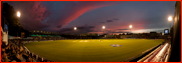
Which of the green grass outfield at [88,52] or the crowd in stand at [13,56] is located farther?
the green grass outfield at [88,52]

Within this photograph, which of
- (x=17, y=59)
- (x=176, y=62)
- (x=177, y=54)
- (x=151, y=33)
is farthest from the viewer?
(x=151, y=33)

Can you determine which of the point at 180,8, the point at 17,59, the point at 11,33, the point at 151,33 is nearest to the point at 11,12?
the point at 11,33

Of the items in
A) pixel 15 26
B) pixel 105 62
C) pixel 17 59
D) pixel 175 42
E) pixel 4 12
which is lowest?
pixel 105 62

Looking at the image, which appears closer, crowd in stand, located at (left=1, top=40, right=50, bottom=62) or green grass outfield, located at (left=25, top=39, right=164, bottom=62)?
crowd in stand, located at (left=1, top=40, right=50, bottom=62)

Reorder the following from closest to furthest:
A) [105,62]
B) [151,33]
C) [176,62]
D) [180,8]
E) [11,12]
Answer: [180,8]
[176,62]
[105,62]
[11,12]
[151,33]

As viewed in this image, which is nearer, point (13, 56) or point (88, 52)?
point (13, 56)

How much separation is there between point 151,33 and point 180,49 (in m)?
110

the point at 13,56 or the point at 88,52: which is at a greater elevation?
the point at 13,56

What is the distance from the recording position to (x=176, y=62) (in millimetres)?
2184

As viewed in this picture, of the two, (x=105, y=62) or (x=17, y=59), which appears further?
(x=105, y=62)

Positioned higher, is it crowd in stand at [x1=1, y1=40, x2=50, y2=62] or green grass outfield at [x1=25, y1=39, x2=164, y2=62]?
crowd in stand at [x1=1, y1=40, x2=50, y2=62]

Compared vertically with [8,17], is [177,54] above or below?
below

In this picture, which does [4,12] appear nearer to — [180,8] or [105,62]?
[105,62]

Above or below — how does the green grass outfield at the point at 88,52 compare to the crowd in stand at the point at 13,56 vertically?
below
